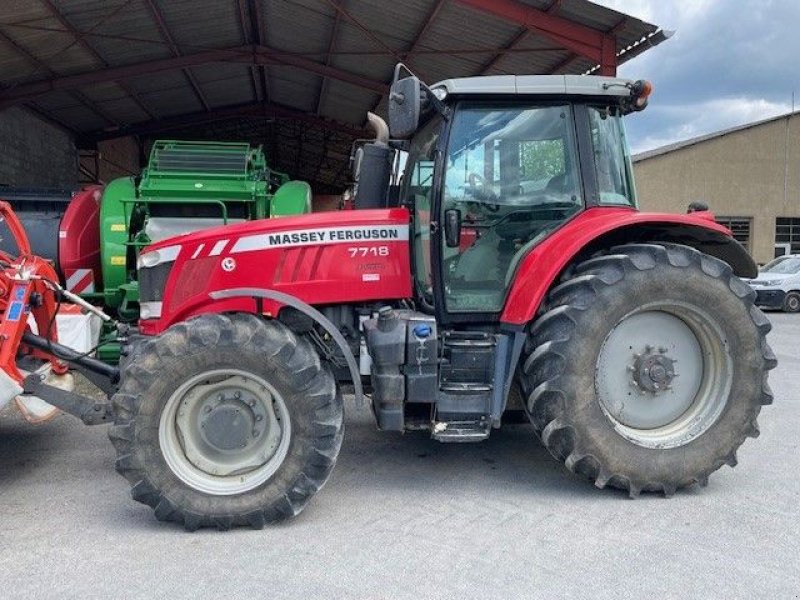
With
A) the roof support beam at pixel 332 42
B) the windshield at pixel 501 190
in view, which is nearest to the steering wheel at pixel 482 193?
the windshield at pixel 501 190

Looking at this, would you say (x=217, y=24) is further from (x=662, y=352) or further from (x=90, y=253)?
(x=662, y=352)

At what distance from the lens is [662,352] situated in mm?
4148

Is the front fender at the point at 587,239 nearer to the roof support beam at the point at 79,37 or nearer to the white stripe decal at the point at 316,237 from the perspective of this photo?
the white stripe decal at the point at 316,237

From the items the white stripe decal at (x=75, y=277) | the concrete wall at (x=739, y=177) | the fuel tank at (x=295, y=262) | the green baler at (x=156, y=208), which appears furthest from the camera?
the concrete wall at (x=739, y=177)

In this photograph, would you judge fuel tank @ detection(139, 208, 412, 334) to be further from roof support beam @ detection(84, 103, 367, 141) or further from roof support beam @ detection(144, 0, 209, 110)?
roof support beam @ detection(84, 103, 367, 141)

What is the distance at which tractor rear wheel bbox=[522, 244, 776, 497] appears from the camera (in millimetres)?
3893

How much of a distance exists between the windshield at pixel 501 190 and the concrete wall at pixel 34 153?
497 inches

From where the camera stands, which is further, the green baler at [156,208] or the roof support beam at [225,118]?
the roof support beam at [225,118]

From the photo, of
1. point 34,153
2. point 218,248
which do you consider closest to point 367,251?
point 218,248

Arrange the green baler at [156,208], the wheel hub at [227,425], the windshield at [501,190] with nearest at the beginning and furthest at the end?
the wheel hub at [227,425], the windshield at [501,190], the green baler at [156,208]

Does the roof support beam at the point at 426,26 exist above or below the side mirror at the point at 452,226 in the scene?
above

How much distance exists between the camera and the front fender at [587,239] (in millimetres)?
3920

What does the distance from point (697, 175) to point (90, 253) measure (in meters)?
22.5

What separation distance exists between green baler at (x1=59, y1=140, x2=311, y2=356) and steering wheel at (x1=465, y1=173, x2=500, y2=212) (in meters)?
4.24
